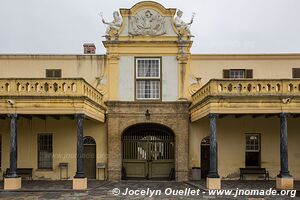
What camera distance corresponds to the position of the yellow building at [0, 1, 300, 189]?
2303 centimetres

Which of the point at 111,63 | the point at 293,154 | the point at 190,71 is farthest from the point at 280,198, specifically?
the point at 111,63

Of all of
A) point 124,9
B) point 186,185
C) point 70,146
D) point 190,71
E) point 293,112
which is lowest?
point 186,185

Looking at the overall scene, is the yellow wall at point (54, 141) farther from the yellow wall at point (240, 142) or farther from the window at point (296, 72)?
the window at point (296, 72)

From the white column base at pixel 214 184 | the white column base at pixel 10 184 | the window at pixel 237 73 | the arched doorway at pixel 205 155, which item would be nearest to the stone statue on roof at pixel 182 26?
the window at pixel 237 73

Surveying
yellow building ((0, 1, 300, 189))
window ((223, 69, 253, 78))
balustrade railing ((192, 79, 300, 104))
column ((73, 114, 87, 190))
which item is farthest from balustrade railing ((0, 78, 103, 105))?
window ((223, 69, 253, 78))

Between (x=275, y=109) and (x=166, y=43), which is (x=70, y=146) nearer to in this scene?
(x=166, y=43)

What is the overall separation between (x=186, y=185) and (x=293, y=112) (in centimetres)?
561

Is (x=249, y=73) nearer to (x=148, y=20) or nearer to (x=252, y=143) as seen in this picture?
(x=252, y=143)

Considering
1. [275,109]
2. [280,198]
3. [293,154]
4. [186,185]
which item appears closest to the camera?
[280,198]

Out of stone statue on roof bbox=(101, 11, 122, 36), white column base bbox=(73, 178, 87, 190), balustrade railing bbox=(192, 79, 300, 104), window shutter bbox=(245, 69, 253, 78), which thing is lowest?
white column base bbox=(73, 178, 87, 190)

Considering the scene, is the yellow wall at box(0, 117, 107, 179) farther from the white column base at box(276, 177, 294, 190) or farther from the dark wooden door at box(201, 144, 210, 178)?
the white column base at box(276, 177, 294, 190)

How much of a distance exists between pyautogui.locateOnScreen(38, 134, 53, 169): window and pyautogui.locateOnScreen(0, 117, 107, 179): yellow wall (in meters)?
0.23

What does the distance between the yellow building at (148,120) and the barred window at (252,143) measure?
0.05 meters

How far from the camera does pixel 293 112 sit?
61.8ft
